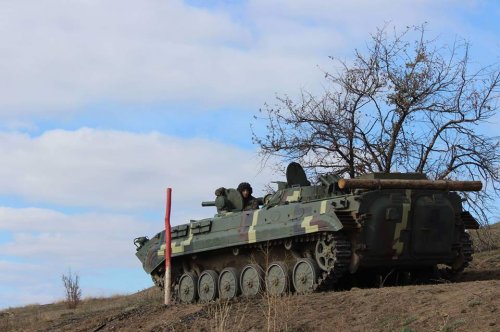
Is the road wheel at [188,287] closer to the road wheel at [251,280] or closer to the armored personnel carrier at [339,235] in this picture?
the armored personnel carrier at [339,235]

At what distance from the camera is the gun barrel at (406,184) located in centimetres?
1466

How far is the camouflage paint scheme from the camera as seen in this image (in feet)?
48.5

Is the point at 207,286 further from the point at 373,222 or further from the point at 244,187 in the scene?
the point at 373,222

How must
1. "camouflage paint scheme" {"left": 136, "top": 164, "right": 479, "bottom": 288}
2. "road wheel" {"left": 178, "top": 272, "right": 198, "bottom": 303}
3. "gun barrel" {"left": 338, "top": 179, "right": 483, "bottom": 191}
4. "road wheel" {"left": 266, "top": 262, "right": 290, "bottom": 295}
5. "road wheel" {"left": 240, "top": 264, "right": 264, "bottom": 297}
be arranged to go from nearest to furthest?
"gun barrel" {"left": 338, "top": 179, "right": 483, "bottom": 191} → "camouflage paint scheme" {"left": 136, "top": 164, "right": 479, "bottom": 288} → "road wheel" {"left": 266, "top": 262, "right": 290, "bottom": 295} → "road wheel" {"left": 240, "top": 264, "right": 264, "bottom": 297} → "road wheel" {"left": 178, "top": 272, "right": 198, "bottom": 303}

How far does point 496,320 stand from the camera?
31.8ft

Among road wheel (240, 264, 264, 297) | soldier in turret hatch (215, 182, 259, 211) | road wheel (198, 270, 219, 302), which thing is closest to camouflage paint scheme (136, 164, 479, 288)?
road wheel (240, 264, 264, 297)

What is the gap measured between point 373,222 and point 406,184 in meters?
0.99

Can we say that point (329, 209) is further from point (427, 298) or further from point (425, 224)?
point (427, 298)

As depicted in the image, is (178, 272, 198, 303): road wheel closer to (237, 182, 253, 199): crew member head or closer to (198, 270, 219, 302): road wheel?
(198, 270, 219, 302): road wheel

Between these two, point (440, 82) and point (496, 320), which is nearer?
point (496, 320)

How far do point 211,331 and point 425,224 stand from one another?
5766 millimetres

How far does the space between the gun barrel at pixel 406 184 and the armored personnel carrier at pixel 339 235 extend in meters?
0.02

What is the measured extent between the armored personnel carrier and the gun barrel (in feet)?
0.06

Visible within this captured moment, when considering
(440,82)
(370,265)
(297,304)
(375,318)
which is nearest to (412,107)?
(440,82)
